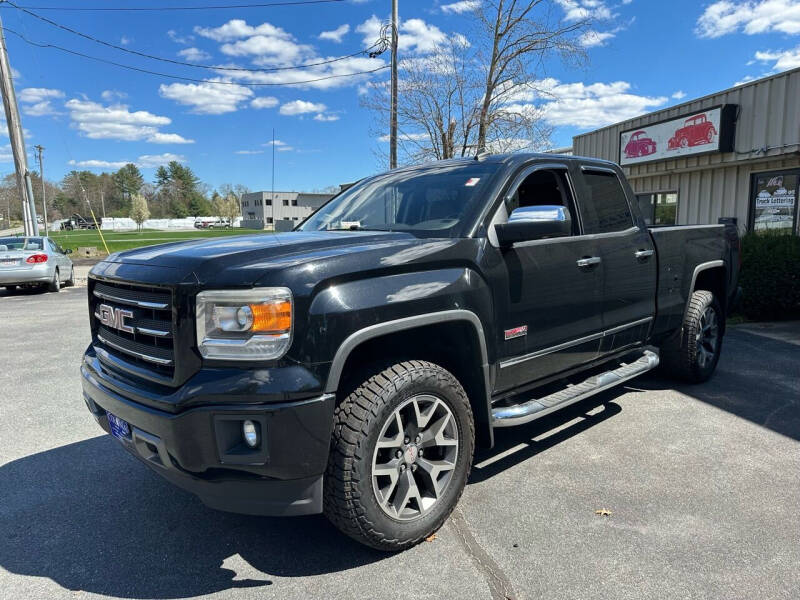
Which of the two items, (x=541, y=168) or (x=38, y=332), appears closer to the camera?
(x=541, y=168)

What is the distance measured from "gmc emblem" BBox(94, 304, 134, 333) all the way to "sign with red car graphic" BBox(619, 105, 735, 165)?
12.5 meters

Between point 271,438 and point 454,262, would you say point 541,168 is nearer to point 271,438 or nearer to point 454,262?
point 454,262

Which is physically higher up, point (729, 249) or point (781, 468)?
point (729, 249)

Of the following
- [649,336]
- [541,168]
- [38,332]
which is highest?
[541,168]

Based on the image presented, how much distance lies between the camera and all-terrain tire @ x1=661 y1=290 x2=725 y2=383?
5.20 meters

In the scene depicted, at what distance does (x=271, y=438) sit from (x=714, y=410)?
13.4 ft

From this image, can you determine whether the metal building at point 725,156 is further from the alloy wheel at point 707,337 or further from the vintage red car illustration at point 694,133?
the alloy wheel at point 707,337

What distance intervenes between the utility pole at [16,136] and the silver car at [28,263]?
609cm

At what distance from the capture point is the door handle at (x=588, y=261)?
3754mm

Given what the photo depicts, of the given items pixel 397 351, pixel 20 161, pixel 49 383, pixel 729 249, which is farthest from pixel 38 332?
pixel 20 161

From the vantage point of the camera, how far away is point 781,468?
3.71 metres

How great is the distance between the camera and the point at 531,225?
10.1 ft

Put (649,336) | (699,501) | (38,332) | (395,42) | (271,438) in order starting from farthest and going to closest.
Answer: (395,42), (38,332), (649,336), (699,501), (271,438)

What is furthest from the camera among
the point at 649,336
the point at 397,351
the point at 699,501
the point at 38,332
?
the point at 38,332
